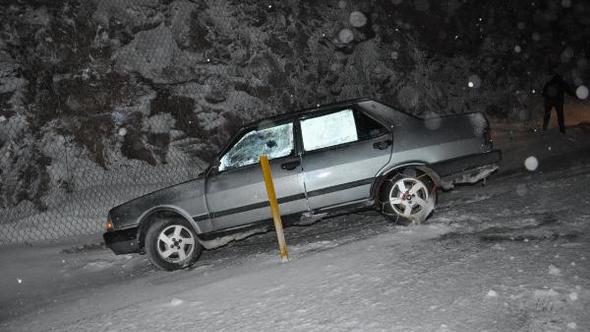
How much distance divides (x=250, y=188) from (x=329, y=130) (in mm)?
1219

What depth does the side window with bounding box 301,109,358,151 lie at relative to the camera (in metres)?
5.22

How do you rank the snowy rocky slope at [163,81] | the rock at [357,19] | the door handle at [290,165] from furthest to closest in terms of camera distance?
the rock at [357,19], the snowy rocky slope at [163,81], the door handle at [290,165]

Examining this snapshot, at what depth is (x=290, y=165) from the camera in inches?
200

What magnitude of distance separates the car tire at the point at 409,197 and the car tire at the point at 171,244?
2.47 metres

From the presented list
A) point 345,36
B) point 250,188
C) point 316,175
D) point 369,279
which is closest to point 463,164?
point 316,175

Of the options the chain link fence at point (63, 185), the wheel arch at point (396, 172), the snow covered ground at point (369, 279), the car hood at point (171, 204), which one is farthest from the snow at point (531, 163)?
the chain link fence at point (63, 185)

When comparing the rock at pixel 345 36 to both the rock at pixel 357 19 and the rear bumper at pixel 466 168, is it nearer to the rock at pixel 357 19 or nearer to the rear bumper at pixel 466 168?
the rock at pixel 357 19

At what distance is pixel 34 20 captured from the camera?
10.3 m

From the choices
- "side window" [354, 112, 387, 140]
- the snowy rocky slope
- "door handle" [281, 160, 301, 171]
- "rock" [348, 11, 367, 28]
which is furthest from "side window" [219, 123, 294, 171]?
"rock" [348, 11, 367, 28]

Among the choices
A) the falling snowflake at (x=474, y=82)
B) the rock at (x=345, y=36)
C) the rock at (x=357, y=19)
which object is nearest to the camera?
the rock at (x=345, y=36)

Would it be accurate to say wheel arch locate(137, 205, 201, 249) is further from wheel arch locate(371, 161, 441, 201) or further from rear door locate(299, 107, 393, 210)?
wheel arch locate(371, 161, 441, 201)

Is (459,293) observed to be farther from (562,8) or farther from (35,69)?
(562,8)

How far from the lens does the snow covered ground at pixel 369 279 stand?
307cm

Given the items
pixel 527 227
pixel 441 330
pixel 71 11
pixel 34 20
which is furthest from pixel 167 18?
pixel 441 330
